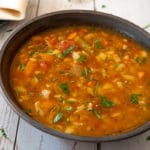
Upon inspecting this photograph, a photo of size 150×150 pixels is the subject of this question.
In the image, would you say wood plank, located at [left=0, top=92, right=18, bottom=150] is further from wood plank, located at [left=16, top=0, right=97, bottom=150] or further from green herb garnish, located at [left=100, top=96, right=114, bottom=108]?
green herb garnish, located at [left=100, top=96, right=114, bottom=108]

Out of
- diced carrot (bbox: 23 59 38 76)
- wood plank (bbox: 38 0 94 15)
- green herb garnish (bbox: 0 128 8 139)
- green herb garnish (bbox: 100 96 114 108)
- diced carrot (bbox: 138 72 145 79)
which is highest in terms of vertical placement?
wood plank (bbox: 38 0 94 15)

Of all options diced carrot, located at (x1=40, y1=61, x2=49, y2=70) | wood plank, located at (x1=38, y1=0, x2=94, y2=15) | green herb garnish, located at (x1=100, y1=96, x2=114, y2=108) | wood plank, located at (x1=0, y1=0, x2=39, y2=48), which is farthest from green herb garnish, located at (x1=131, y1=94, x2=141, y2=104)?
wood plank, located at (x1=38, y1=0, x2=94, y2=15)

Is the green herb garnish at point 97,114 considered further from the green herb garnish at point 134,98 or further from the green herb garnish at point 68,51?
the green herb garnish at point 68,51

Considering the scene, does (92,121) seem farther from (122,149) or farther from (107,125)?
(122,149)

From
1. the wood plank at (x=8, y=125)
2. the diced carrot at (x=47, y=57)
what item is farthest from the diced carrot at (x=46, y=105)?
the diced carrot at (x=47, y=57)

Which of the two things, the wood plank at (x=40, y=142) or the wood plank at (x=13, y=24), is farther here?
the wood plank at (x=13, y=24)

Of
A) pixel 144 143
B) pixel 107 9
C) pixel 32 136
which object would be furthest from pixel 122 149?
pixel 107 9

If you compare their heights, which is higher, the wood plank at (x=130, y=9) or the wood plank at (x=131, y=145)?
the wood plank at (x=130, y=9)
